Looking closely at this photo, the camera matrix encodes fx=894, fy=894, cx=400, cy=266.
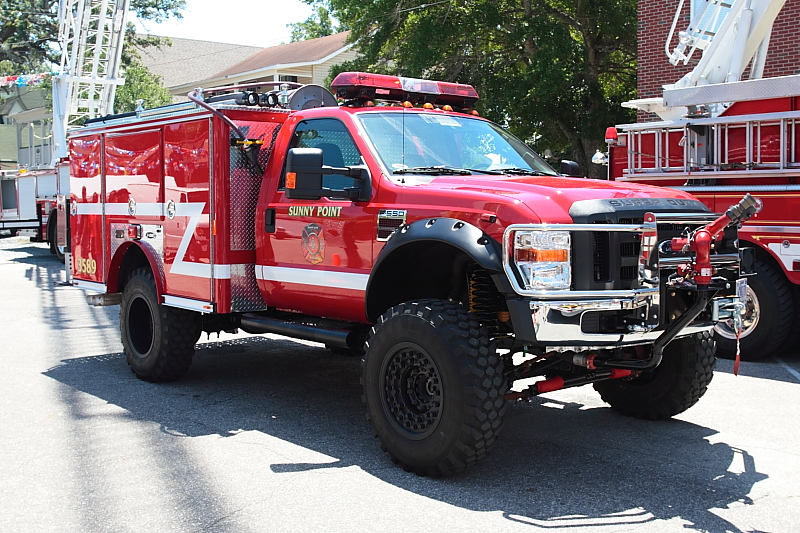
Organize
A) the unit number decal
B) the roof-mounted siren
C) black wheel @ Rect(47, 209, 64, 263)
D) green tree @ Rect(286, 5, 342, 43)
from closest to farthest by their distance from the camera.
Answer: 1. the roof-mounted siren
2. the unit number decal
3. black wheel @ Rect(47, 209, 64, 263)
4. green tree @ Rect(286, 5, 342, 43)

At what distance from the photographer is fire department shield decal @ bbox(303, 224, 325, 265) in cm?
622

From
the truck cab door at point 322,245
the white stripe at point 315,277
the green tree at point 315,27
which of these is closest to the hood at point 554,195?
the truck cab door at point 322,245

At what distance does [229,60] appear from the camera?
5069 cm

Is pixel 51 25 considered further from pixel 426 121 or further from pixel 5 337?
pixel 426 121

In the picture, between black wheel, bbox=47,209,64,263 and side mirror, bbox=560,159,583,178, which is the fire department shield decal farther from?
black wheel, bbox=47,209,64,263

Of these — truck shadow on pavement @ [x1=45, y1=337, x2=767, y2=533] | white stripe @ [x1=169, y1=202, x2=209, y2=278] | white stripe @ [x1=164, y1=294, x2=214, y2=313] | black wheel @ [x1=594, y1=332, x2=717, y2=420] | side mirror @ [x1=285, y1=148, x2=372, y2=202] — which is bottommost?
truck shadow on pavement @ [x1=45, y1=337, x2=767, y2=533]

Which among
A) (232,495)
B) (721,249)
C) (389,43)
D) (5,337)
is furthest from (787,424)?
(389,43)

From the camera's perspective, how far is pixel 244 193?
696cm

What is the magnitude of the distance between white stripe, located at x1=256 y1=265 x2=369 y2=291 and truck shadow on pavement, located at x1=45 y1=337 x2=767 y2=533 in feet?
3.31

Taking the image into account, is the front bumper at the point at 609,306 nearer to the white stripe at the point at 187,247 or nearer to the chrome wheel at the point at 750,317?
the white stripe at the point at 187,247

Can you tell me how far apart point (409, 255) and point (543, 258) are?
3.67ft

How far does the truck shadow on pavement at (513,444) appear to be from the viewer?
474 centimetres

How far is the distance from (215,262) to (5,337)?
15.6 feet

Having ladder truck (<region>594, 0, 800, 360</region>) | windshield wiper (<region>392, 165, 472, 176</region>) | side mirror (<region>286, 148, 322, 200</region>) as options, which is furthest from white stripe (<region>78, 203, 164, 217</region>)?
ladder truck (<region>594, 0, 800, 360</region>)
